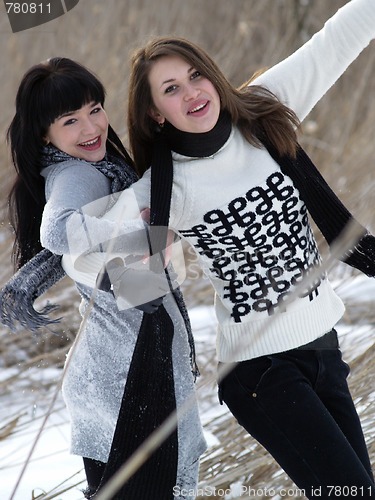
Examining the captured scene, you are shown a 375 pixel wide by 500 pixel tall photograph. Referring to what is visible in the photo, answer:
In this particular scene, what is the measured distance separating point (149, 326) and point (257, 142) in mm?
498

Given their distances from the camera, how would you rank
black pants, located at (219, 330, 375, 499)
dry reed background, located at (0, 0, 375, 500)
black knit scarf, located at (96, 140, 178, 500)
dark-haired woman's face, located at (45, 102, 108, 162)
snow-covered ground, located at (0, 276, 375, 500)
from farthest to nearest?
dry reed background, located at (0, 0, 375, 500) → snow-covered ground, located at (0, 276, 375, 500) → dark-haired woman's face, located at (45, 102, 108, 162) → black knit scarf, located at (96, 140, 178, 500) → black pants, located at (219, 330, 375, 499)

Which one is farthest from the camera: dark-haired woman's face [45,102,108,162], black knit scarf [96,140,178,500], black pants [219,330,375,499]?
dark-haired woman's face [45,102,108,162]

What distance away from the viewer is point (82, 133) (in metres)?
1.62

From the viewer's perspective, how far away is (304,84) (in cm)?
167

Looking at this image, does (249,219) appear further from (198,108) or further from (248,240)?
(198,108)

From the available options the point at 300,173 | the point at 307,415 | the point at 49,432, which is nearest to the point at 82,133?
the point at 300,173

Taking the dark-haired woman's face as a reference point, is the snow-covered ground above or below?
below

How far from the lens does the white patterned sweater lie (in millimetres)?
1548

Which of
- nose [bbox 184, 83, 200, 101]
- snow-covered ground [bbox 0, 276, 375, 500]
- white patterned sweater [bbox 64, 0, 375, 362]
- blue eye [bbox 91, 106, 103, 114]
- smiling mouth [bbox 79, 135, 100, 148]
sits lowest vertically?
snow-covered ground [bbox 0, 276, 375, 500]

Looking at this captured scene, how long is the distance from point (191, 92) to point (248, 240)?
36cm

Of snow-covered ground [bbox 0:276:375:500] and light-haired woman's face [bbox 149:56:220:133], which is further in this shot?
snow-covered ground [bbox 0:276:375:500]

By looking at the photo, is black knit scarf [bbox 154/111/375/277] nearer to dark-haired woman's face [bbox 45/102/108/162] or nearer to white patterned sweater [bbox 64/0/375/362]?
white patterned sweater [bbox 64/0/375/362]

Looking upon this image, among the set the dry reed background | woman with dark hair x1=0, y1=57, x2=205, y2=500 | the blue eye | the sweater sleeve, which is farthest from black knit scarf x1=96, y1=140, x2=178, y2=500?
the dry reed background

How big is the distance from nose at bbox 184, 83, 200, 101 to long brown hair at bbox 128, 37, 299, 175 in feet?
0.14
